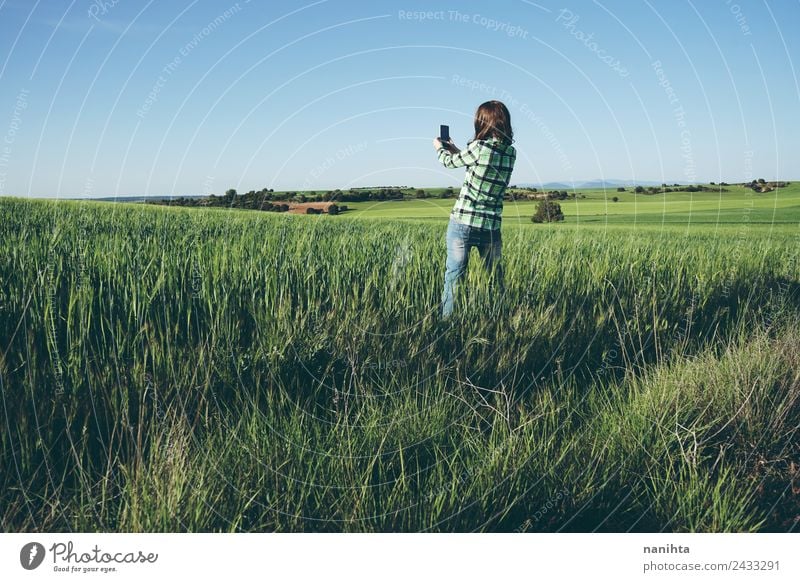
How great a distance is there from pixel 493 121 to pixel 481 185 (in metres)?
0.48

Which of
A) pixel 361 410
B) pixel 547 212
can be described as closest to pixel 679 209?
pixel 547 212

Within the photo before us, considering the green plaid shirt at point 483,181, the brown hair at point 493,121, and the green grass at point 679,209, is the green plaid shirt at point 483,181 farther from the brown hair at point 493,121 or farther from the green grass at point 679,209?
the green grass at point 679,209

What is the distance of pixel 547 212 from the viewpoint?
12.6 meters

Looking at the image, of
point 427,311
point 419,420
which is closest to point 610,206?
point 427,311

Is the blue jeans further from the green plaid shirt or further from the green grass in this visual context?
the green grass

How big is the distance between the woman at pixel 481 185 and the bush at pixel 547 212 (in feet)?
27.3

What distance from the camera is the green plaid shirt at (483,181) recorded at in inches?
167

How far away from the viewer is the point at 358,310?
3.54 m

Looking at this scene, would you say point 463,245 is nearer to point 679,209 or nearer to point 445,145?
point 445,145

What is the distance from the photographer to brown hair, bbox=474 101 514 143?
4.14 m

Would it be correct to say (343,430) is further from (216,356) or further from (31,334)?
(31,334)

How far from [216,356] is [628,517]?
2.01 meters

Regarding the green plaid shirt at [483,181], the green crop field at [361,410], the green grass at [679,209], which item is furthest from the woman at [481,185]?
the green grass at [679,209]
